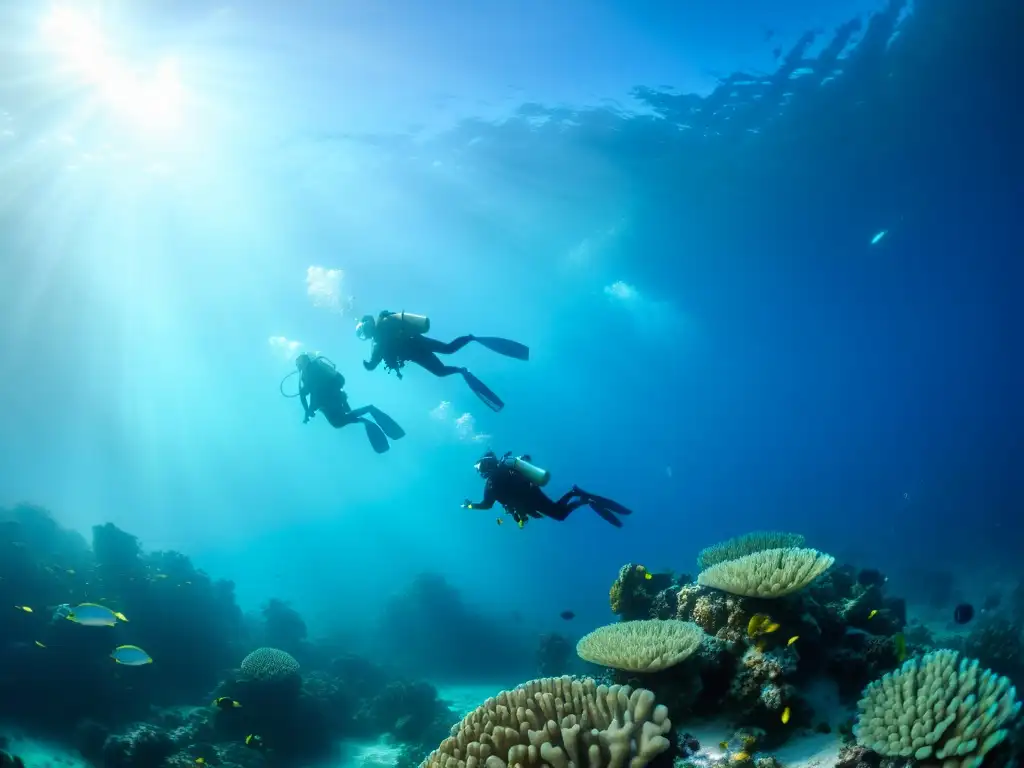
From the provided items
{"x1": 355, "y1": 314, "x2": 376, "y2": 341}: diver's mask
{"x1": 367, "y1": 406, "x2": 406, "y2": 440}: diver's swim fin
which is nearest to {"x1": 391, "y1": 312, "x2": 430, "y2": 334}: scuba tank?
{"x1": 355, "y1": 314, "x2": 376, "y2": 341}: diver's mask

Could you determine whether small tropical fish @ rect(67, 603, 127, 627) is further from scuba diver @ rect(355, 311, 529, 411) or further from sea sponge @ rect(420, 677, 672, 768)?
sea sponge @ rect(420, 677, 672, 768)

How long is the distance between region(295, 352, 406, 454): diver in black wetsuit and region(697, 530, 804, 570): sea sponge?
7075 millimetres

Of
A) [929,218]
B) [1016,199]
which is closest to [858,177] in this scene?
[929,218]

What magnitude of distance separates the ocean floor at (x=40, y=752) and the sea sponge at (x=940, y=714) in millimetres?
15674

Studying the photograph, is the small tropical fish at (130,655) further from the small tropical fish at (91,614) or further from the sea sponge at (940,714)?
the sea sponge at (940,714)

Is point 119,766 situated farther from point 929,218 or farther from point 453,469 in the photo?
point 453,469

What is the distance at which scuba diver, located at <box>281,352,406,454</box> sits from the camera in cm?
1220

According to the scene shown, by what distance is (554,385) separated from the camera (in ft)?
261

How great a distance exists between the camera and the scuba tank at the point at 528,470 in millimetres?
7199

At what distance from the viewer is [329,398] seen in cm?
1240

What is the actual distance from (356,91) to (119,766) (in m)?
25.9

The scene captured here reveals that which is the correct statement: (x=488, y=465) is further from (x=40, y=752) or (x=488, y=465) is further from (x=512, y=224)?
(x=512, y=224)

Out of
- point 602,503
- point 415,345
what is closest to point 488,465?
point 602,503

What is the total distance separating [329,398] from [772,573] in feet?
33.3
